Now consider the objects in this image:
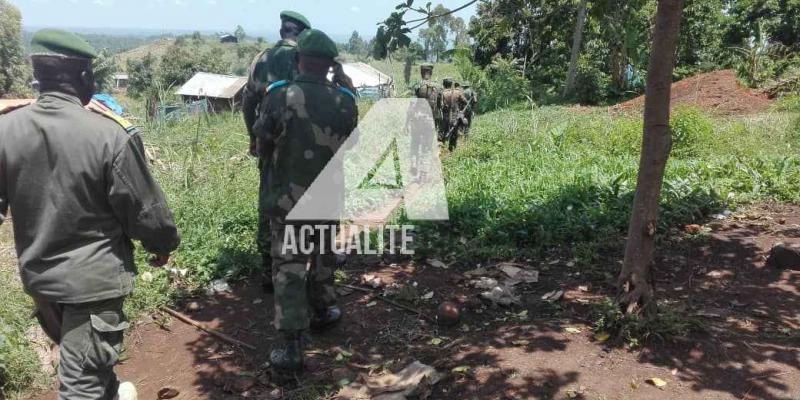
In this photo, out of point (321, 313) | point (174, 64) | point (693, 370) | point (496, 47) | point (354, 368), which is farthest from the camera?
point (174, 64)

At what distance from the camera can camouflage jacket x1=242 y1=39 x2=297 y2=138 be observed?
12.5ft

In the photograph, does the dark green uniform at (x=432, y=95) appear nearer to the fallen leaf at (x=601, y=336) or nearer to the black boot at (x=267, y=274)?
the black boot at (x=267, y=274)

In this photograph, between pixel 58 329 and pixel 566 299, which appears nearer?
pixel 58 329

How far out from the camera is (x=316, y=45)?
308 cm

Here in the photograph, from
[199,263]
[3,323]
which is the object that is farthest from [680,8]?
[3,323]

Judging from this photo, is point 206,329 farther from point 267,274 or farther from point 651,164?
point 651,164

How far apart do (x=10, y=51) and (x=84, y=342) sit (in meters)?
32.3

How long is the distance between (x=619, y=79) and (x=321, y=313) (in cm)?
1938

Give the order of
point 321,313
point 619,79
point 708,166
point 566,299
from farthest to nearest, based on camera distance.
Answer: point 619,79 → point 708,166 → point 566,299 → point 321,313

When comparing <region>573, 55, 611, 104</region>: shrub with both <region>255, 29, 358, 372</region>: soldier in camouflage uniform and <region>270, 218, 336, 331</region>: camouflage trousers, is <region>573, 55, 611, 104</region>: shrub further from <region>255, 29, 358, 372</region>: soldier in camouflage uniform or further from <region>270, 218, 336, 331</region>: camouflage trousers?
<region>270, 218, 336, 331</region>: camouflage trousers

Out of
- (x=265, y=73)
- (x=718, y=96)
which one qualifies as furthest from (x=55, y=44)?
(x=718, y=96)

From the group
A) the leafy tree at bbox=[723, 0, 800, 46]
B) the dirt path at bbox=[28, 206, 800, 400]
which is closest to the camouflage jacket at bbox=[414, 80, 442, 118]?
the dirt path at bbox=[28, 206, 800, 400]

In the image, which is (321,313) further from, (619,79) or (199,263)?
(619,79)

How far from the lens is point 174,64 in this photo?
4081 cm
